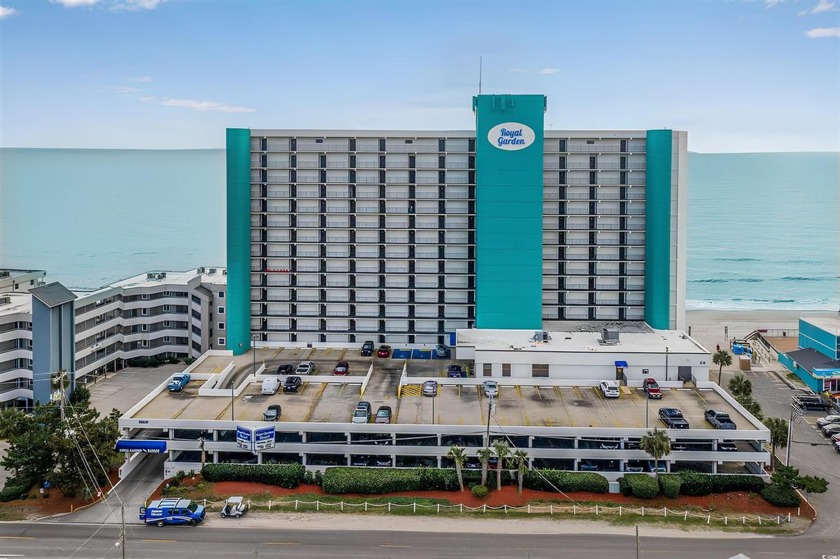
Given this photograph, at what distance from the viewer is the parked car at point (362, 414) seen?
43.1 meters

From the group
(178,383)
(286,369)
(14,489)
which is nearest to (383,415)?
(286,369)

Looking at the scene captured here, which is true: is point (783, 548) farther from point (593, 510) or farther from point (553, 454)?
point (553, 454)

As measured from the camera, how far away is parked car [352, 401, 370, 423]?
43125mm

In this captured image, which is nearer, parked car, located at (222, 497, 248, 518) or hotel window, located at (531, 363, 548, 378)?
parked car, located at (222, 497, 248, 518)

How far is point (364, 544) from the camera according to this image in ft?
113

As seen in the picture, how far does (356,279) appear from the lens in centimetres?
6303

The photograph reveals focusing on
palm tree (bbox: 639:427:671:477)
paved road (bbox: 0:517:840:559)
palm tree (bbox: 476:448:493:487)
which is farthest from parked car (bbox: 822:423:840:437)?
palm tree (bbox: 476:448:493:487)

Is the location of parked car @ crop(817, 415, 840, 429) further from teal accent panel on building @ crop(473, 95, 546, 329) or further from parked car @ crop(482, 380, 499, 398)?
parked car @ crop(482, 380, 499, 398)

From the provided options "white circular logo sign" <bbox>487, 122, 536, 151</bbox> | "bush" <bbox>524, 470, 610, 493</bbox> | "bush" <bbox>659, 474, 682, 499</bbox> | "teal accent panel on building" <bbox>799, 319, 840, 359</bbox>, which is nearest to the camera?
"bush" <bbox>659, 474, 682, 499</bbox>

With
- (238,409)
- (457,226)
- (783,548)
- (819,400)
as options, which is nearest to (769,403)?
(819,400)

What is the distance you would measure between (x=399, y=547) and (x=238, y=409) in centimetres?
1702

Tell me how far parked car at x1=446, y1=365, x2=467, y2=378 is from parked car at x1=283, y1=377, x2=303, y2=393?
1150cm

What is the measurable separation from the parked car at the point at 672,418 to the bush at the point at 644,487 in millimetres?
4521

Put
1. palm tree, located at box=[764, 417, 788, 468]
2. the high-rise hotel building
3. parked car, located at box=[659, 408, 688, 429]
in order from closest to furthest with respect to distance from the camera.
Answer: parked car, located at box=[659, 408, 688, 429] < palm tree, located at box=[764, 417, 788, 468] < the high-rise hotel building
